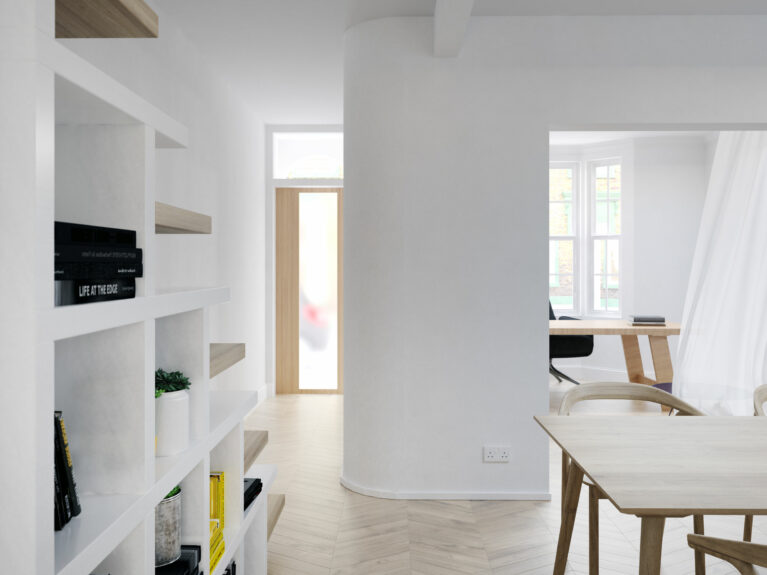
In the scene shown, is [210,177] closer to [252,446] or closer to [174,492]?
[252,446]

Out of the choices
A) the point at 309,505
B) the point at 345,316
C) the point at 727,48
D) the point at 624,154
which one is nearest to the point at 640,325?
the point at 624,154

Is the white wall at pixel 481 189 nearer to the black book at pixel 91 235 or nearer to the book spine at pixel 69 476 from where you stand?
the black book at pixel 91 235

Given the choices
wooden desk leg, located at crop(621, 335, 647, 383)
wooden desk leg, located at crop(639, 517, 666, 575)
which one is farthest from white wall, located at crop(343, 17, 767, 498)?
wooden desk leg, located at crop(621, 335, 647, 383)

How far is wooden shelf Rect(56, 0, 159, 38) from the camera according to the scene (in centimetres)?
121

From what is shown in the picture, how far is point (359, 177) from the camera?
327 cm

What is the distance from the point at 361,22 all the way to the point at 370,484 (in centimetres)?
256

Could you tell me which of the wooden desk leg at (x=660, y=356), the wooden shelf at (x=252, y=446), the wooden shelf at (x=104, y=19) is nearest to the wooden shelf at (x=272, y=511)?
the wooden shelf at (x=252, y=446)

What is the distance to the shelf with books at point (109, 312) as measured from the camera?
0.99 m

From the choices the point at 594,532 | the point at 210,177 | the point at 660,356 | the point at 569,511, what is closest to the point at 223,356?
the point at 569,511

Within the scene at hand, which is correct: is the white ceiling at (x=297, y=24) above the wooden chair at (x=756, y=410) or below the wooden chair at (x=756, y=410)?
above

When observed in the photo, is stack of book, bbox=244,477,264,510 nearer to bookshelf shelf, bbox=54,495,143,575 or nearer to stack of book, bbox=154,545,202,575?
stack of book, bbox=154,545,202,575

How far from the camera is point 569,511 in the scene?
6.86 feet

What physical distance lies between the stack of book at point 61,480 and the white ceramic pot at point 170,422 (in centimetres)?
35

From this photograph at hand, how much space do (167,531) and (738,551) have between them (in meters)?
1.34
